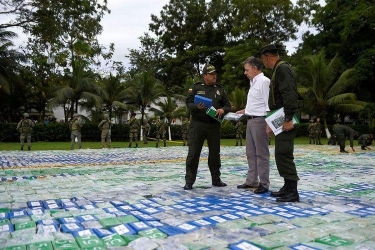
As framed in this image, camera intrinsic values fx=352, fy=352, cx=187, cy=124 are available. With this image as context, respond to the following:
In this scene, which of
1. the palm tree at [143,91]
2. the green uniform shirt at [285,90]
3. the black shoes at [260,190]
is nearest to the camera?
the green uniform shirt at [285,90]

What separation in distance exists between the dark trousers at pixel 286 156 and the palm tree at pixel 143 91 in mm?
21963

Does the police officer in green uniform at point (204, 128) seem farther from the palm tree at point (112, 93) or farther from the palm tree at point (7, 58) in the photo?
the palm tree at point (112, 93)

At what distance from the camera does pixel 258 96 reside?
485cm

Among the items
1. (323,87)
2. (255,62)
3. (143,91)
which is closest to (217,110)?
(255,62)

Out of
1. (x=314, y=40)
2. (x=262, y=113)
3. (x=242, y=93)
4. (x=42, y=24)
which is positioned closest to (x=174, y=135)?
(x=242, y=93)

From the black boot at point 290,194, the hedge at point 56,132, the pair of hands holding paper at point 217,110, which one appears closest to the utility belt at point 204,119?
the pair of hands holding paper at point 217,110

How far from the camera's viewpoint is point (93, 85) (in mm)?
25172

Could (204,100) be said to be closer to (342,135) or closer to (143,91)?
(342,135)

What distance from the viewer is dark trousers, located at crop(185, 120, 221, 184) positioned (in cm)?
507

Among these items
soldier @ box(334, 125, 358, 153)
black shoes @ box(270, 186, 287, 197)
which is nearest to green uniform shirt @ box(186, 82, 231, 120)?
black shoes @ box(270, 186, 287, 197)

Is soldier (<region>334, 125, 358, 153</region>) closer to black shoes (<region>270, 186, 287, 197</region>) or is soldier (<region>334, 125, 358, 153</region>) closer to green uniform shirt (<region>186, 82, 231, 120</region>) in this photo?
green uniform shirt (<region>186, 82, 231, 120</region>)

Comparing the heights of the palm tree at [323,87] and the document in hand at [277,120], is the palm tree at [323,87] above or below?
above

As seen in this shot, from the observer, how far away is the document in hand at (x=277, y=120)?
413 cm

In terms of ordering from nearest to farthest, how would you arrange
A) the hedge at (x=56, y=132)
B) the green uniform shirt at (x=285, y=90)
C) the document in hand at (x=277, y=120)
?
the green uniform shirt at (x=285, y=90) < the document in hand at (x=277, y=120) < the hedge at (x=56, y=132)
